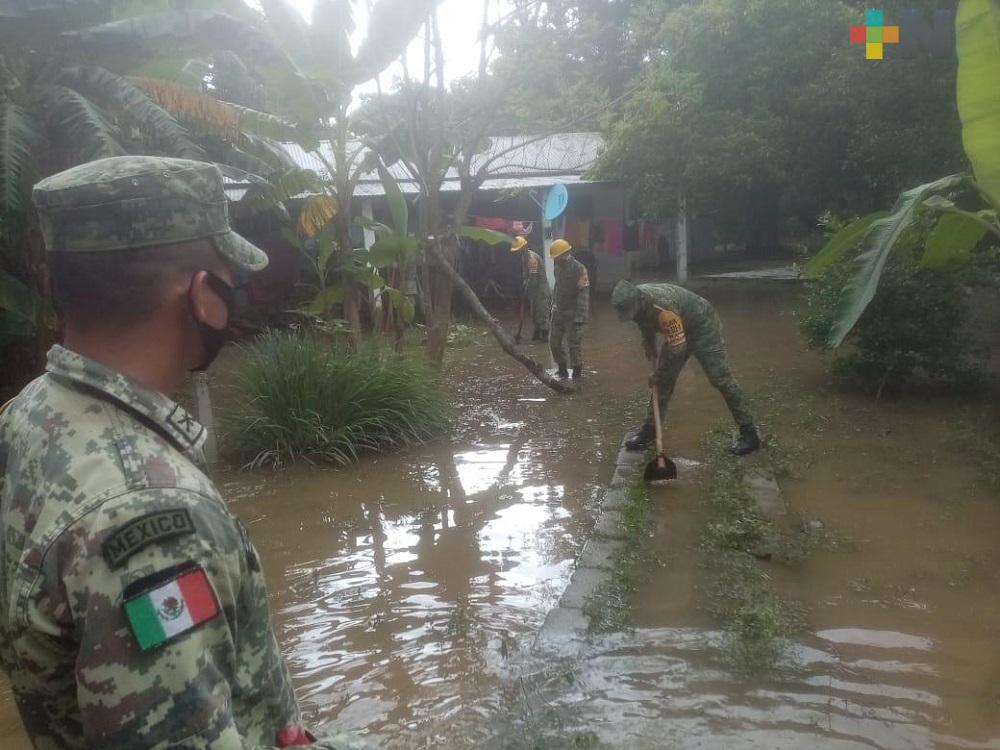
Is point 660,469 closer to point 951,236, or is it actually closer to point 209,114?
point 951,236

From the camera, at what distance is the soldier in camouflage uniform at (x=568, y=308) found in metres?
11.1

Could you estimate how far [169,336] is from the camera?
137cm

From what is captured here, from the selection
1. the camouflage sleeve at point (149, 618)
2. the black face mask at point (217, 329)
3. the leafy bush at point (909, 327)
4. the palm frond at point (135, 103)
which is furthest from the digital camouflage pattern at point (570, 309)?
the camouflage sleeve at point (149, 618)

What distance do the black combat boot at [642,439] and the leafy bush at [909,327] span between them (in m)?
2.21

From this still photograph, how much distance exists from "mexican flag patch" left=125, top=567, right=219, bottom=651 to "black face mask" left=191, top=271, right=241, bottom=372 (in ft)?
1.32

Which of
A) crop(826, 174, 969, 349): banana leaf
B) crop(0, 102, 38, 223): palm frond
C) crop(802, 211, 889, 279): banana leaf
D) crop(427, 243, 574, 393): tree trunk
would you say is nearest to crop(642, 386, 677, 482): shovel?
crop(802, 211, 889, 279): banana leaf

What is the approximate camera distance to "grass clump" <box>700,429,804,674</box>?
3.98m

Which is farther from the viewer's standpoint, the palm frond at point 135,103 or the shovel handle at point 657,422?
the palm frond at point 135,103

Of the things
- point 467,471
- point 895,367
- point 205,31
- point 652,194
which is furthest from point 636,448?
point 652,194

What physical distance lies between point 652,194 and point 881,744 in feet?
51.9

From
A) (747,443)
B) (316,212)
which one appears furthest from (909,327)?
(316,212)

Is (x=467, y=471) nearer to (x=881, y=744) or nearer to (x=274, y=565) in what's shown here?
(x=274, y=565)

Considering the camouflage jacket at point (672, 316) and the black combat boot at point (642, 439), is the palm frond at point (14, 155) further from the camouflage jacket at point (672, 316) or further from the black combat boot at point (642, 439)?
the black combat boot at point (642, 439)

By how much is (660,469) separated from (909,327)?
357 centimetres
